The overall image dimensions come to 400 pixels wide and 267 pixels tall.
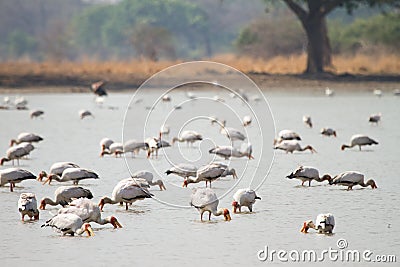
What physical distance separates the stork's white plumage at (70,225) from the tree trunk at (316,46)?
1116 inches

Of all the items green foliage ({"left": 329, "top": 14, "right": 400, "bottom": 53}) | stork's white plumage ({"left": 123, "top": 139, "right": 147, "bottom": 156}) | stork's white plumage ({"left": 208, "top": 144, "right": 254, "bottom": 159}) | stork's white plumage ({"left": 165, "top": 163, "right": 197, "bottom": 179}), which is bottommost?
stork's white plumage ({"left": 165, "top": 163, "right": 197, "bottom": 179})

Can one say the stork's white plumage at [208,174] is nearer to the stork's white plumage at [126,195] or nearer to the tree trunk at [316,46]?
the stork's white plumage at [126,195]

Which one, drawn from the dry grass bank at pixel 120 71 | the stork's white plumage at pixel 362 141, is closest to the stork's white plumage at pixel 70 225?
the stork's white plumage at pixel 362 141

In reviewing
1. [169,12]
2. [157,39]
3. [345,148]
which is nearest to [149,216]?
[345,148]

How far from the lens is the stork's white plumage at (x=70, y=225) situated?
9.38 m

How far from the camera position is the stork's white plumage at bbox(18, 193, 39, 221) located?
397 inches

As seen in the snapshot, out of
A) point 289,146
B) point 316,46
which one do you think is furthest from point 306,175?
point 316,46

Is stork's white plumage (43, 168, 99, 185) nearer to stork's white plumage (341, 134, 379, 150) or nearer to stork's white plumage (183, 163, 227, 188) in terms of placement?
stork's white plumage (183, 163, 227, 188)

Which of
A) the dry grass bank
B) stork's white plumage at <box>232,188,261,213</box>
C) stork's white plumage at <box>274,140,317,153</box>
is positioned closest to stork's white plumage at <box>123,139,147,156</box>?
stork's white plumage at <box>274,140,317,153</box>

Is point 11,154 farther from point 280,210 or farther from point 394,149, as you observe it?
point 394,149

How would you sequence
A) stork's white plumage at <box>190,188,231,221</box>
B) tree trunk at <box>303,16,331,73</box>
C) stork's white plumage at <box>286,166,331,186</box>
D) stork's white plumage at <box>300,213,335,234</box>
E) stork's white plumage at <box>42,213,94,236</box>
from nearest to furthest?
stork's white plumage at <box>42,213,94,236</box> < stork's white plumage at <box>300,213,335,234</box> < stork's white plumage at <box>190,188,231,221</box> < stork's white plumage at <box>286,166,331,186</box> < tree trunk at <box>303,16,331,73</box>

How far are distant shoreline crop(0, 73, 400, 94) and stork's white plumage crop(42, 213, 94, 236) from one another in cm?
2445

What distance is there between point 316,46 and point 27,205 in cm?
2843

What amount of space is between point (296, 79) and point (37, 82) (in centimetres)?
908
